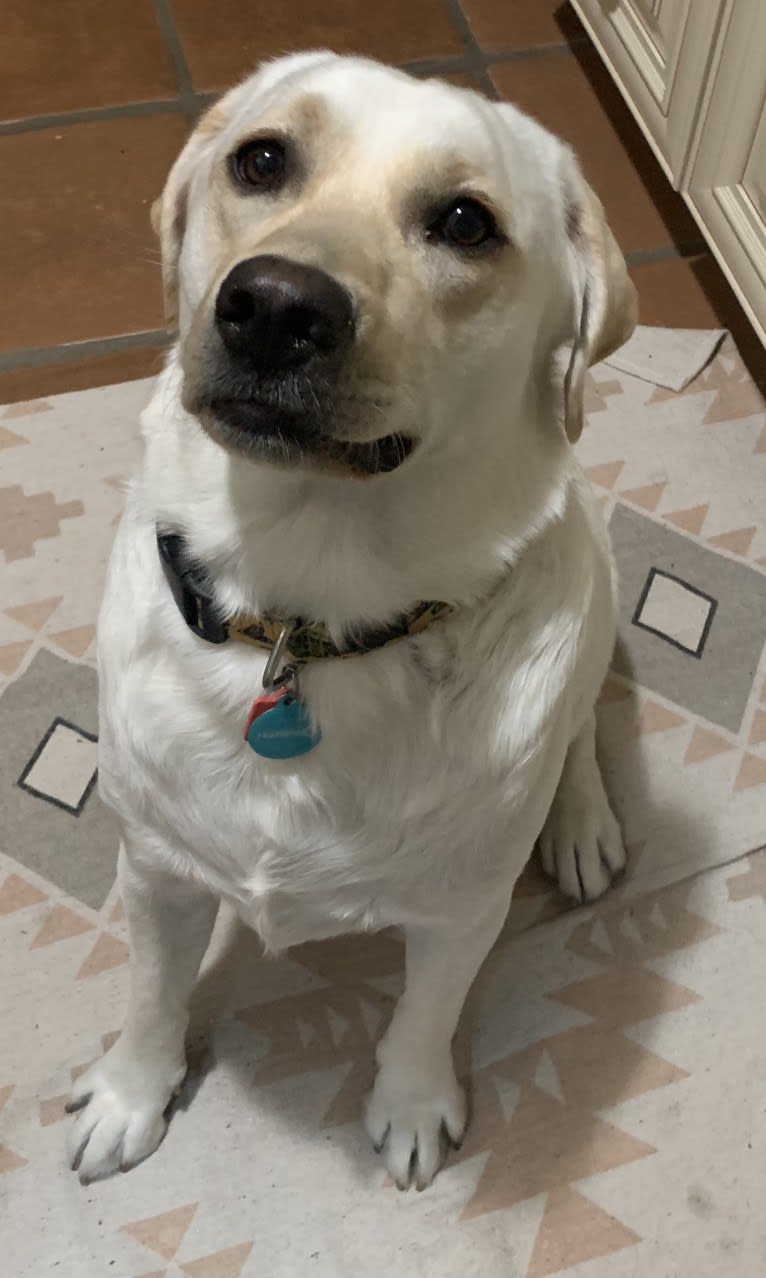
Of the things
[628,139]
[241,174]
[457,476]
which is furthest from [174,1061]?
[628,139]

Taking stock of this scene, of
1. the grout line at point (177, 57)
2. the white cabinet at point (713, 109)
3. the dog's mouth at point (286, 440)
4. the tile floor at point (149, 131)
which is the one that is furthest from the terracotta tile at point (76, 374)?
the dog's mouth at point (286, 440)

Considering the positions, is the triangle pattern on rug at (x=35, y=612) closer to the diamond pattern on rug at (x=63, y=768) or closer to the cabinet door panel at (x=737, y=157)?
the diamond pattern on rug at (x=63, y=768)

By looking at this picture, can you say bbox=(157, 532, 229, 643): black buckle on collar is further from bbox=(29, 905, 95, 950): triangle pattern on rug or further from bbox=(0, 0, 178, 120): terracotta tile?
bbox=(0, 0, 178, 120): terracotta tile

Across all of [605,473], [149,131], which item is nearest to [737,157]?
[605,473]

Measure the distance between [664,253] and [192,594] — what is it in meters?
1.44

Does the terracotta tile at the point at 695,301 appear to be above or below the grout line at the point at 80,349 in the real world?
above

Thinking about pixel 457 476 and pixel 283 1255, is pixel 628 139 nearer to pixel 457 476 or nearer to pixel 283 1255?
pixel 457 476

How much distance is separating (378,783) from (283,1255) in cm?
60

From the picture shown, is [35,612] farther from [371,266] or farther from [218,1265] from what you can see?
[371,266]

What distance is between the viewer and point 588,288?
3.03ft

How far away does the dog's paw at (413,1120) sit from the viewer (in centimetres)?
127

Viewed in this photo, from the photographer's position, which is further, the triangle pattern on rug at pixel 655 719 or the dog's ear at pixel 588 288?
the triangle pattern on rug at pixel 655 719

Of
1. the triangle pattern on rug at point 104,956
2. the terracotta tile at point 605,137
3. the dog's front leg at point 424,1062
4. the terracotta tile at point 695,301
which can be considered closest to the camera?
the dog's front leg at point 424,1062

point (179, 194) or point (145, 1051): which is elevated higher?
point (179, 194)
